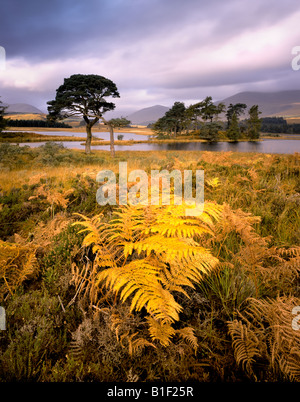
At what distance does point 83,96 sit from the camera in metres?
23.3

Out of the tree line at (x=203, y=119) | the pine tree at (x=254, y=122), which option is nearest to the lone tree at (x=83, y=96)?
the tree line at (x=203, y=119)

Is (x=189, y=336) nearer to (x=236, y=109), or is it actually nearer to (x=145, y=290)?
(x=145, y=290)

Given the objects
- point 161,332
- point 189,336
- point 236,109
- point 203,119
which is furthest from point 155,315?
point 236,109

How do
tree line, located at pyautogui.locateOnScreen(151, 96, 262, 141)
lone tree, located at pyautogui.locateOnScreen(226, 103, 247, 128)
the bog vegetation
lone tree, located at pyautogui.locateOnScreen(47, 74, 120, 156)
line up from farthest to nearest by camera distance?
1. lone tree, located at pyautogui.locateOnScreen(226, 103, 247, 128)
2. tree line, located at pyautogui.locateOnScreen(151, 96, 262, 141)
3. lone tree, located at pyautogui.locateOnScreen(47, 74, 120, 156)
4. the bog vegetation

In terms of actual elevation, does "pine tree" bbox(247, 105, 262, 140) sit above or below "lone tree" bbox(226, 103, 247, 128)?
below

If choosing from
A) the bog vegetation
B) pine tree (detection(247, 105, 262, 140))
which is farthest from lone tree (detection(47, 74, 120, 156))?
pine tree (detection(247, 105, 262, 140))

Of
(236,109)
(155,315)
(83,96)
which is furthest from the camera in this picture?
(236,109)

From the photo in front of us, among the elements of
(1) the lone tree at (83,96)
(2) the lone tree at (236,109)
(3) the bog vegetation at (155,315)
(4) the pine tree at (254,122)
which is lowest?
(3) the bog vegetation at (155,315)

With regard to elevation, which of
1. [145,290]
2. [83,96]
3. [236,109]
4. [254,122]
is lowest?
[145,290]

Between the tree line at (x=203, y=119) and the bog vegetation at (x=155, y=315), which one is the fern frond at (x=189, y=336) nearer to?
the bog vegetation at (x=155, y=315)

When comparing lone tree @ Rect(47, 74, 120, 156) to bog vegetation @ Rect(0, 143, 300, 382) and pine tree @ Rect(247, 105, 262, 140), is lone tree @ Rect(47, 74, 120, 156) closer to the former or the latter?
bog vegetation @ Rect(0, 143, 300, 382)

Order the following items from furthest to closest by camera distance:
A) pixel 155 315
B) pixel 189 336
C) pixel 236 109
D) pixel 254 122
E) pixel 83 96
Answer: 1. pixel 236 109
2. pixel 254 122
3. pixel 83 96
4. pixel 155 315
5. pixel 189 336

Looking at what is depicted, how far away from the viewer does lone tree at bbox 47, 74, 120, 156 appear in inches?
875

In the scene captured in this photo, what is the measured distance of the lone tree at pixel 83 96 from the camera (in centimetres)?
2223
